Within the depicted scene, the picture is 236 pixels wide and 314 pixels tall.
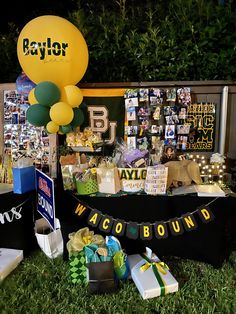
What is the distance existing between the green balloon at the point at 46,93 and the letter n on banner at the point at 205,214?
146 centimetres

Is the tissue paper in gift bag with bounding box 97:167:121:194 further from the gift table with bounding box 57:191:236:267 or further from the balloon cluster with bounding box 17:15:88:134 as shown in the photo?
the balloon cluster with bounding box 17:15:88:134

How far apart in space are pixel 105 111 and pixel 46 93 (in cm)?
84

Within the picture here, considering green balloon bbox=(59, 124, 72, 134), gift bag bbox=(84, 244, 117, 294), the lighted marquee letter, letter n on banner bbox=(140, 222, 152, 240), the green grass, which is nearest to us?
the green grass

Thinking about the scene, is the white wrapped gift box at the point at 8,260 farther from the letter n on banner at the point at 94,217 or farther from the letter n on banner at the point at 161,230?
the letter n on banner at the point at 161,230

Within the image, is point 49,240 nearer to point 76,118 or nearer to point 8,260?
point 8,260

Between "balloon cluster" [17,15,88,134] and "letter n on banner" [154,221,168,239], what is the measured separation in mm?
1118

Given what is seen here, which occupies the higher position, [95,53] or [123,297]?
[95,53]

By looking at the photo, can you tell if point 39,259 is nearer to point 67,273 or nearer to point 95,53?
point 67,273

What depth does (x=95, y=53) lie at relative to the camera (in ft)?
9.85

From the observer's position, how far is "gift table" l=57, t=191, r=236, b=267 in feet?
7.50

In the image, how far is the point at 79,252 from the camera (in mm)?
2215

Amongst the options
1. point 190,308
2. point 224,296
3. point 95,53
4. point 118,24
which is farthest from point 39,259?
point 118,24

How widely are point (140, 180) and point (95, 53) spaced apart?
1487 mm

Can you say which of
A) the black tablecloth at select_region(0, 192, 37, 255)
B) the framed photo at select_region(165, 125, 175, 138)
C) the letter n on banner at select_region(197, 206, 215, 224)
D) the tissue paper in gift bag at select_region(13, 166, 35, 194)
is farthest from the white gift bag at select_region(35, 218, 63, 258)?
the framed photo at select_region(165, 125, 175, 138)
